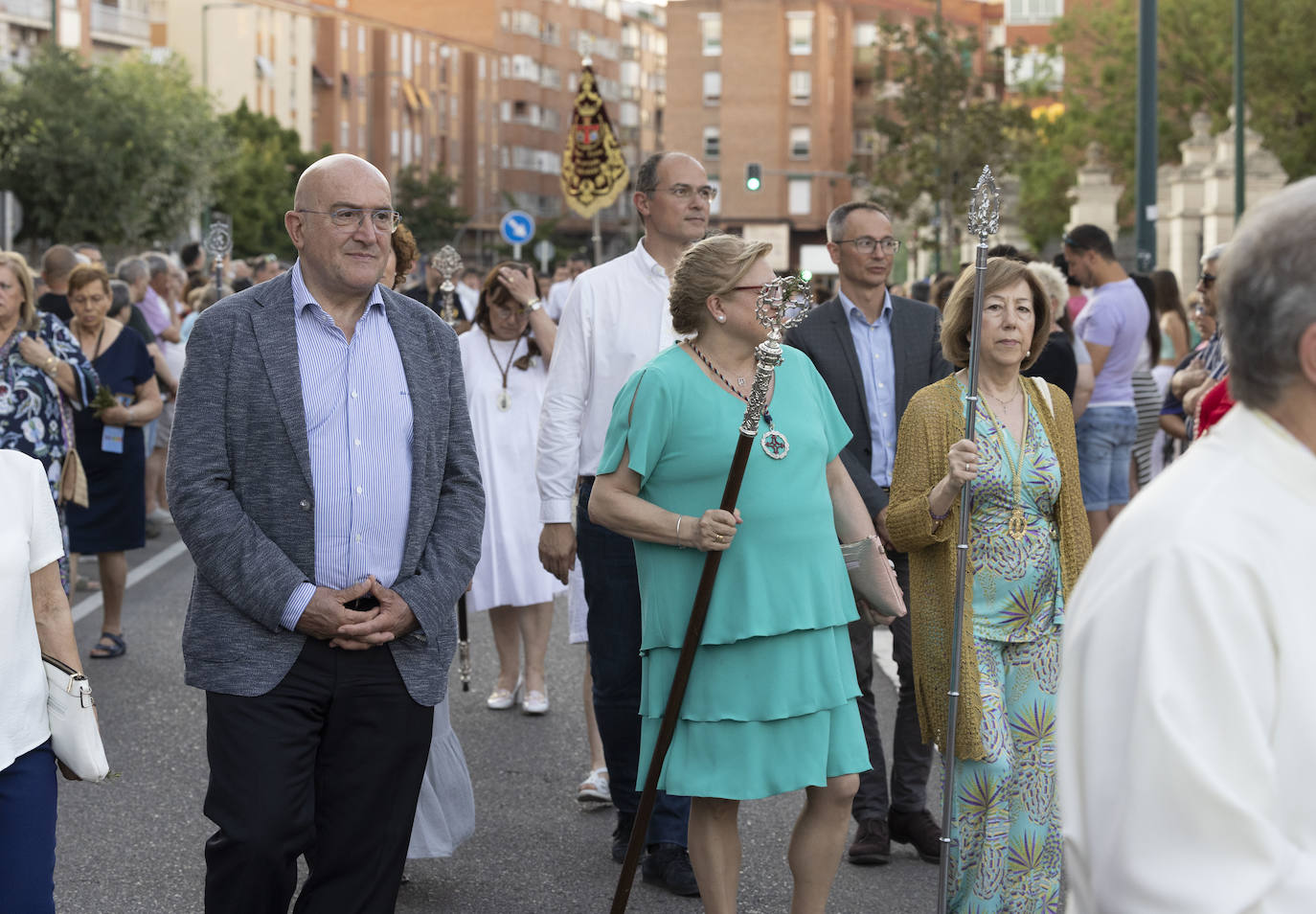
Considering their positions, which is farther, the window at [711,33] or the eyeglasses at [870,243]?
the window at [711,33]

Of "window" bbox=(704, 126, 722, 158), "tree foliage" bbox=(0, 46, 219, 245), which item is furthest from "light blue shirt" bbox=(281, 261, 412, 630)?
"window" bbox=(704, 126, 722, 158)

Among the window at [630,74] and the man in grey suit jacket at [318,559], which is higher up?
the window at [630,74]

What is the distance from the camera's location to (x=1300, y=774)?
2.10 m

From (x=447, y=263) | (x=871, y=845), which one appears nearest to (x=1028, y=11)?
(x=447, y=263)

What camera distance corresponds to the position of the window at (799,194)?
98.5 meters

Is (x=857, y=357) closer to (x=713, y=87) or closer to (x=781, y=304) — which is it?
(x=781, y=304)

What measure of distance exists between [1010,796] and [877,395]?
5.54 feet

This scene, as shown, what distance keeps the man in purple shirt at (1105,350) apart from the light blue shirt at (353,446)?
670 centimetres

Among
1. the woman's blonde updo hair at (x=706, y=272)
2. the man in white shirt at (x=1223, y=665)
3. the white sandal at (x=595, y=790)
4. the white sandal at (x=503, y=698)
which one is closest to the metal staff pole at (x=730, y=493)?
the woman's blonde updo hair at (x=706, y=272)

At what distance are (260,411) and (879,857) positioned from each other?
9.68 feet

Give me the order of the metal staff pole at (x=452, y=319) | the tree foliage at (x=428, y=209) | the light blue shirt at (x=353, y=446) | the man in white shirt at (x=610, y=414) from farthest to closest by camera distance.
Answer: the tree foliage at (x=428, y=209) < the metal staff pole at (x=452, y=319) < the man in white shirt at (x=610, y=414) < the light blue shirt at (x=353, y=446)

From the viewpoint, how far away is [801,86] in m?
100

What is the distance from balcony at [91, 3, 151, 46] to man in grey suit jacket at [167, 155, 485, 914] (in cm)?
8702

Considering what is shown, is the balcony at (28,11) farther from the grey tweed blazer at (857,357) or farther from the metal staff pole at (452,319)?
the grey tweed blazer at (857,357)
